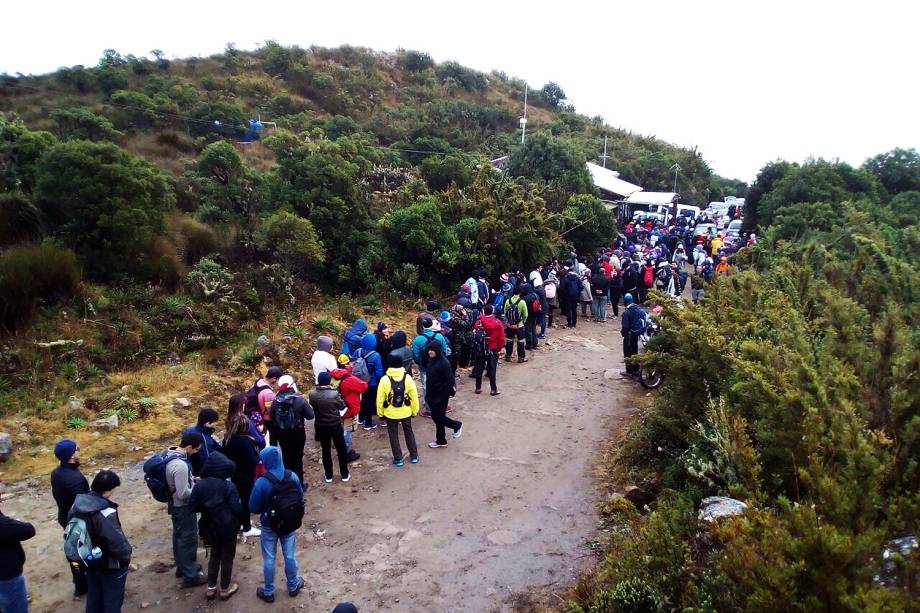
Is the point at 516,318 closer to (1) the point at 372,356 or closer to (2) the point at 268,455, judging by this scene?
(1) the point at 372,356

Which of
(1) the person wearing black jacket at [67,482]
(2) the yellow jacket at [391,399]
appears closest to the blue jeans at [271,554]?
(1) the person wearing black jacket at [67,482]

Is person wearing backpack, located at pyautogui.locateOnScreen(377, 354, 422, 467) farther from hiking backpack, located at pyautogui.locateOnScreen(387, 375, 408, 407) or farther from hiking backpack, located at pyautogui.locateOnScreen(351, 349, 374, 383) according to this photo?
hiking backpack, located at pyautogui.locateOnScreen(351, 349, 374, 383)

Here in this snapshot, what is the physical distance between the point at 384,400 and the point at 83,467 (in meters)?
4.18

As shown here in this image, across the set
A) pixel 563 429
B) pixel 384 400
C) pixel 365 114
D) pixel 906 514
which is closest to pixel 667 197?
pixel 365 114

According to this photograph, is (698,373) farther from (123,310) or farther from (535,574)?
(123,310)

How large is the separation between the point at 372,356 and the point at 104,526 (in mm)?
4474

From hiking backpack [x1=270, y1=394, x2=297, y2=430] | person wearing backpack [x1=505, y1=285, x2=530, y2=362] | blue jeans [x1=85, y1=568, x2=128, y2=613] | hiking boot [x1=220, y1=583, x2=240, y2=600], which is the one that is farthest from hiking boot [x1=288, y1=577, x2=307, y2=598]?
person wearing backpack [x1=505, y1=285, x2=530, y2=362]

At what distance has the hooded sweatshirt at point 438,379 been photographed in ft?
27.0

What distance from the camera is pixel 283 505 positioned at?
5.07 metres

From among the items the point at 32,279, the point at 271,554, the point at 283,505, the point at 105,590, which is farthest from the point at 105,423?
the point at 283,505

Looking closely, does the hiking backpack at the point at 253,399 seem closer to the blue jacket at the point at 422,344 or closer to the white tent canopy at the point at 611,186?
the blue jacket at the point at 422,344

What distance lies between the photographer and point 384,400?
7703mm

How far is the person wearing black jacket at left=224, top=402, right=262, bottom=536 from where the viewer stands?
5.88 meters

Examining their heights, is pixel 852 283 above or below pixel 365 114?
below
